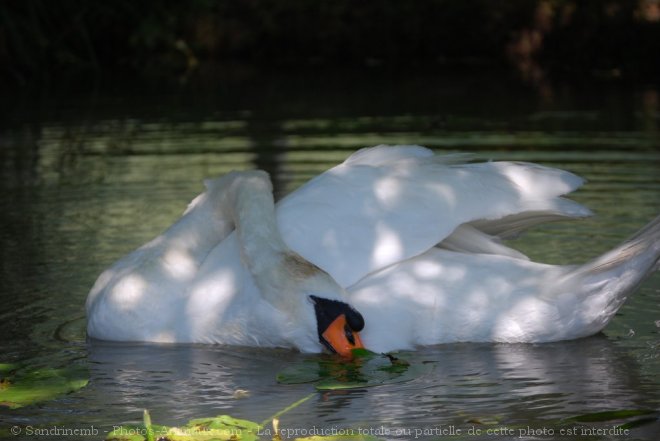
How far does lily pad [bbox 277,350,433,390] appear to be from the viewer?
5.14 metres

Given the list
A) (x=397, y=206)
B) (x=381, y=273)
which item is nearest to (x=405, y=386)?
(x=381, y=273)

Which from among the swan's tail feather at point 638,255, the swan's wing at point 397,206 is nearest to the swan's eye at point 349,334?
the swan's wing at point 397,206

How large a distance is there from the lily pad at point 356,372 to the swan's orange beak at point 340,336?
0.08 meters

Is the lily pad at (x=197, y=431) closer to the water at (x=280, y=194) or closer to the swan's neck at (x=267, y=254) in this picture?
the water at (x=280, y=194)

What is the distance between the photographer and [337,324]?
509cm

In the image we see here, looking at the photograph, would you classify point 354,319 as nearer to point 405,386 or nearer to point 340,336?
point 340,336

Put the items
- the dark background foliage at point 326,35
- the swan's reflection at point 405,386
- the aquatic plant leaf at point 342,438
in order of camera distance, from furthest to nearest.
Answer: the dark background foliage at point 326,35 → the swan's reflection at point 405,386 → the aquatic plant leaf at point 342,438

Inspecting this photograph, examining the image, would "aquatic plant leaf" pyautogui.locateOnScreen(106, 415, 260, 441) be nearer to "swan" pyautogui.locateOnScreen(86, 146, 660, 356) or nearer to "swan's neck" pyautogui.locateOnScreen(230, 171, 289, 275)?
"swan" pyautogui.locateOnScreen(86, 146, 660, 356)

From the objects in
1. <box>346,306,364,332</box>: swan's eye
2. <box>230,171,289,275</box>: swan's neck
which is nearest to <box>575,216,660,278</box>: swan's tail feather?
<box>346,306,364,332</box>: swan's eye

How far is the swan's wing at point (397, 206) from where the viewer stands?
5531mm

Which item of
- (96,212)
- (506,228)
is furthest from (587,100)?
(506,228)

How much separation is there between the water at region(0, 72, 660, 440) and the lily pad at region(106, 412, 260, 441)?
160mm

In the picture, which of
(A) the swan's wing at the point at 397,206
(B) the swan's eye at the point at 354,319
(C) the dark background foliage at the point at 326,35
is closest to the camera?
(B) the swan's eye at the point at 354,319

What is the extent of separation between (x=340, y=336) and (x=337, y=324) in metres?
0.05
